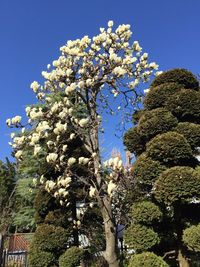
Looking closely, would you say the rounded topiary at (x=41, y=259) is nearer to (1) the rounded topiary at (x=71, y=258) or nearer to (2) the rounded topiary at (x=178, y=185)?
(1) the rounded topiary at (x=71, y=258)

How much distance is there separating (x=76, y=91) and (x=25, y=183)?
519cm

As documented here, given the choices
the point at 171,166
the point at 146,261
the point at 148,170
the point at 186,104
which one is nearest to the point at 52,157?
the point at 148,170

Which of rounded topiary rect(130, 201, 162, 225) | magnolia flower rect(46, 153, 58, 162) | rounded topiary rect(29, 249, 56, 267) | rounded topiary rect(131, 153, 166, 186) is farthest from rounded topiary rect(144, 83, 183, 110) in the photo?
rounded topiary rect(29, 249, 56, 267)

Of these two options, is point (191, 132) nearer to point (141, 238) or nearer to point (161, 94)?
point (161, 94)

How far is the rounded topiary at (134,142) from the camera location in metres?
4.79

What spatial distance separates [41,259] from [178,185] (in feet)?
9.18

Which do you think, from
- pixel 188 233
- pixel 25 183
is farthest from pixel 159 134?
pixel 25 183

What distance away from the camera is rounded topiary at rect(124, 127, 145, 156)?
4793mm

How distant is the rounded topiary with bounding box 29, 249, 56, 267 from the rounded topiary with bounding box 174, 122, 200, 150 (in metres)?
2.88

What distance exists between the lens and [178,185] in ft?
12.3

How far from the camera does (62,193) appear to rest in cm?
467

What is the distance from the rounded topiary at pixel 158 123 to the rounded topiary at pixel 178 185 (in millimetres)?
655

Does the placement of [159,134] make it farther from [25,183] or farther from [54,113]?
[25,183]

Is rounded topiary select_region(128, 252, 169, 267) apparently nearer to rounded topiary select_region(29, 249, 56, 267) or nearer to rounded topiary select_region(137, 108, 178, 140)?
rounded topiary select_region(137, 108, 178, 140)
